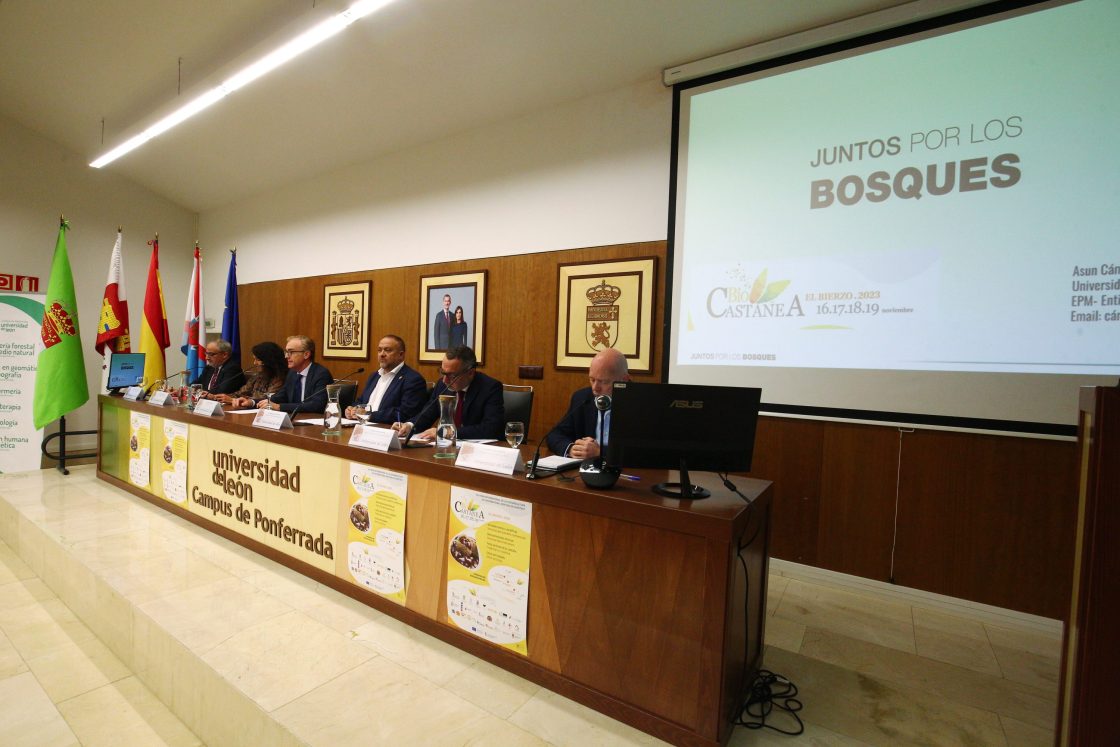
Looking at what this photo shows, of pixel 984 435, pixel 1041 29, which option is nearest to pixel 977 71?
pixel 1041 29

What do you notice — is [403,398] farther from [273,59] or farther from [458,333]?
[273,59]

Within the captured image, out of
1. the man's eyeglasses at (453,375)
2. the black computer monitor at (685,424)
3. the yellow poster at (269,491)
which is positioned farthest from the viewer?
the man's eyeglasses at (453,375)

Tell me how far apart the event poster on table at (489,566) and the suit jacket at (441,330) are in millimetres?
2547

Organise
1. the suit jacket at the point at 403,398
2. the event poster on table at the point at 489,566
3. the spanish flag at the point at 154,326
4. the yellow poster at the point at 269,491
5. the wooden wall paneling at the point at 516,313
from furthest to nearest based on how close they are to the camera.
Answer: the spanish flag at the point at 154,326 < the wooden wall paneling at the point at 516,313 < the suit jacket at the point at 403,398 < the yellow poster at the point at 269,491 < the event poster on table at the point at 489,566

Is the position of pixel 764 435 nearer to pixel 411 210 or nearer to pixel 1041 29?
pixel 1041 29

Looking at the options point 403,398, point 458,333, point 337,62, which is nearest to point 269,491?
point 403,398

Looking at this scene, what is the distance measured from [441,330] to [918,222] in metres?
3.22

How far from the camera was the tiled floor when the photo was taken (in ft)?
4.65

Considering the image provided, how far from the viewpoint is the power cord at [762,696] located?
1428 mm

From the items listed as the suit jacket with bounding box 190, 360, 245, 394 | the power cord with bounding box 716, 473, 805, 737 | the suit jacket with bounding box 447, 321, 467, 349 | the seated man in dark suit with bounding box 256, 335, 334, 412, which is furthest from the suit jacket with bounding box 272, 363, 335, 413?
the power cord with bounding box 716, 473, 805, 737

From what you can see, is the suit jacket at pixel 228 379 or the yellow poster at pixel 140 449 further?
the suit jacket at pixel 228 379

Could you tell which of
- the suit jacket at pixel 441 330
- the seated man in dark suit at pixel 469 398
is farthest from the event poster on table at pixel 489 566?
the suit jacket at pixel 441 330

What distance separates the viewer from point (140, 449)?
10.8 feet

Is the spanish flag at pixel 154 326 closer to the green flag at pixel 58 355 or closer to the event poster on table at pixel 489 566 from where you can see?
the green flag at pixel 58 355
